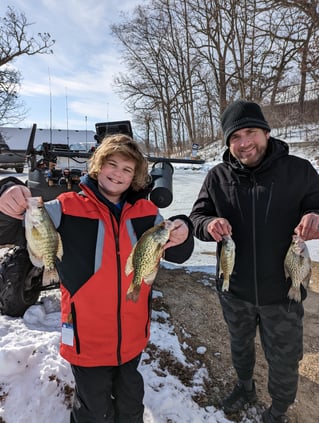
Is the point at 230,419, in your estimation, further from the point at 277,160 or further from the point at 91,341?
the point at 277,160

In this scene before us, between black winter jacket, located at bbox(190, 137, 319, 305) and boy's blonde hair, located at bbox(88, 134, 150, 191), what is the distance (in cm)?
55

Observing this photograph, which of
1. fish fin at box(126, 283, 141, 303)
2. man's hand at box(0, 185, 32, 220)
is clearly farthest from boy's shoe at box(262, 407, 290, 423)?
man's hand at box(0, 185, 32, 220)

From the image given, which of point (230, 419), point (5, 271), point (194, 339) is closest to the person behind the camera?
point (230, 419)

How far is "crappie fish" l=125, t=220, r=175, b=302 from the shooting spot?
144 cm

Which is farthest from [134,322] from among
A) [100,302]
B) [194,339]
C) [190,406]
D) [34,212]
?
[194,339]

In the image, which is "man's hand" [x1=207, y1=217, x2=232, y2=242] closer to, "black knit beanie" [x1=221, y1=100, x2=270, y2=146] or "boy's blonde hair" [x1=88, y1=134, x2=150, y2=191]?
"boy's blonde hair" [x1=88, y1=134, x2=150, y2=191]

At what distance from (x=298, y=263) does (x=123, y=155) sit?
1273 mm

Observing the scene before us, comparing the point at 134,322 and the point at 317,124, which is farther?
the point at 317,124

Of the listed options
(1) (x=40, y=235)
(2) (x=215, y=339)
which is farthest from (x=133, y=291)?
(2) (x=215, y=339)

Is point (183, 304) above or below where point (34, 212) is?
below

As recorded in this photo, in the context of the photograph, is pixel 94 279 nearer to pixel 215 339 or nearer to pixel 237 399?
pixel 237 399

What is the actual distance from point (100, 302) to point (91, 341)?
245mm

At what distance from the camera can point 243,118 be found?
2.06 m

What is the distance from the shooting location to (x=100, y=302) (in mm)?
1752
